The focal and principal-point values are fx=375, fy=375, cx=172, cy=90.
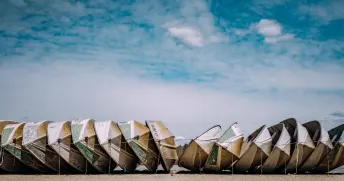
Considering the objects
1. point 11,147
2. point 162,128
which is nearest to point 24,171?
point 11,147

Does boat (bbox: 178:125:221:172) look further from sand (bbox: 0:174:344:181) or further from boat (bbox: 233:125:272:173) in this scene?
boat (bbox: 233:125:272:173)

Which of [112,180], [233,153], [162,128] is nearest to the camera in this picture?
[112,180]

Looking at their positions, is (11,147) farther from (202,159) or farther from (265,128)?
(265,128)

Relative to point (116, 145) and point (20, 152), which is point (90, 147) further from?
point (20, 152)

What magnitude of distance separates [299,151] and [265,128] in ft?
8.89

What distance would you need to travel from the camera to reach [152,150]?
2611 cm

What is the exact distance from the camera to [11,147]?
86.1ft

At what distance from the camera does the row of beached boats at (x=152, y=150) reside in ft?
83.3

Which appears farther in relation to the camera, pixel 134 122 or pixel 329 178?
pixel 134 122

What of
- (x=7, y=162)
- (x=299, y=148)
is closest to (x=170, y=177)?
(x=299, y=148)

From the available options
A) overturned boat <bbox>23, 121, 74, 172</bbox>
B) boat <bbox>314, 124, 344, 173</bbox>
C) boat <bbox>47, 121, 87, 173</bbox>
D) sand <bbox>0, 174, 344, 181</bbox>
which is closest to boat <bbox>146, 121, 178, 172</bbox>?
sand <bbox>0, 174, 344, 181</bbox>

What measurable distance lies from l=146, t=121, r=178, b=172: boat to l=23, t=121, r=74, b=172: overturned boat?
6.64m

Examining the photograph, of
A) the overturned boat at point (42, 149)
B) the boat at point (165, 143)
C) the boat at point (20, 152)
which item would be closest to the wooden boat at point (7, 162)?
the boat at point (20, 152)

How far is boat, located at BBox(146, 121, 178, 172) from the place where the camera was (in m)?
25.9
